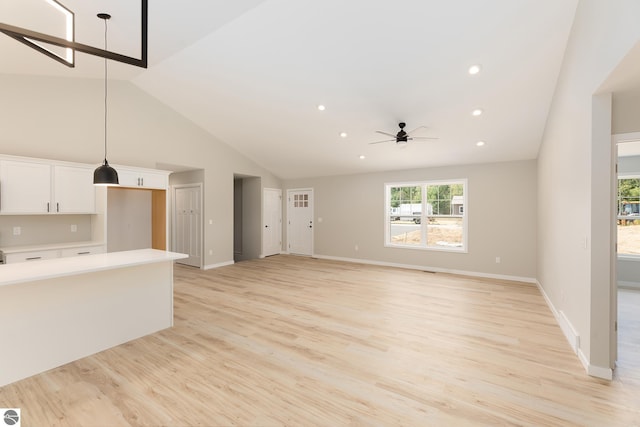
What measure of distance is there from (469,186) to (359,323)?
14.2 ft

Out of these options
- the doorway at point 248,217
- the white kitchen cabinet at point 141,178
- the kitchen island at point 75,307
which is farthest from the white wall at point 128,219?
the kitchen island at point 75,307

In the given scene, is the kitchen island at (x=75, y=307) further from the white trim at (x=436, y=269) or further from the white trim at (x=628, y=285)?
the white trim at (x=628, y=285)

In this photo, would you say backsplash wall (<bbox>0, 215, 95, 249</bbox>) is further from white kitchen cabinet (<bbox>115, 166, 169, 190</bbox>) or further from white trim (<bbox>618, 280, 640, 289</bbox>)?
white trim (<bbox>618, 280, 640, 289</bbox>)

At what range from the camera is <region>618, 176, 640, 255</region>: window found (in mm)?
5145

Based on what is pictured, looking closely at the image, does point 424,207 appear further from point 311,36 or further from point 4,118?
point 4,118

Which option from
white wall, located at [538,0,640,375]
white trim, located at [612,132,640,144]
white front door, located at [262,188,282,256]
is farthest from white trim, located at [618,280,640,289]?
white front door, located at [262,188,282,256]

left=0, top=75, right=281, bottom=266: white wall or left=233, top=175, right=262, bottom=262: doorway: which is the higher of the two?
left=0, top=75, right=281, bottom=266: white wall

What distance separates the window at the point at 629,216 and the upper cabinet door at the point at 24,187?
9540 millimetres

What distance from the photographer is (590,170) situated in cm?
238

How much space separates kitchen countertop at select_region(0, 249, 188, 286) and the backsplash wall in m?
2.06

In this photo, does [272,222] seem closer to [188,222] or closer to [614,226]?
[188,222]

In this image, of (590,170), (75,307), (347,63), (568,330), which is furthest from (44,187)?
(568,330)

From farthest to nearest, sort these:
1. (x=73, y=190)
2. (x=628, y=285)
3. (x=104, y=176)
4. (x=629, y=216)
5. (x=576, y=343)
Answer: (x=629, y=216) → (x=628, y=285) → (x=73, y=190) → (x=104, y=176) → (x=576, y=343)

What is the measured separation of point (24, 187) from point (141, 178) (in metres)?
1.47
